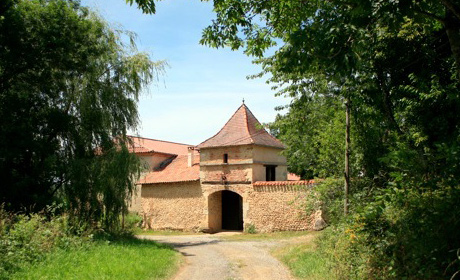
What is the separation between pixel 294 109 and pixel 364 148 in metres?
2.27

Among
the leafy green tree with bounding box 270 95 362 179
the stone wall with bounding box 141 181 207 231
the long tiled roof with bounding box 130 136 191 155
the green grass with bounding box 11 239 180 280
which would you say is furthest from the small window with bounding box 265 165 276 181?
the green grass with bounding box 11 239 180 280

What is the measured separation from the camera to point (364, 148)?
10148 millimetres

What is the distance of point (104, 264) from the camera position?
8.66 m

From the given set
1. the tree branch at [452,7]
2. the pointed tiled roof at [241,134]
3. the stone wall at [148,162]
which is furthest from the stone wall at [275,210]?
the tree branch at [452,7]

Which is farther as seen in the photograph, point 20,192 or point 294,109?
point 20,192

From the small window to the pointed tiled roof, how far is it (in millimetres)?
1245

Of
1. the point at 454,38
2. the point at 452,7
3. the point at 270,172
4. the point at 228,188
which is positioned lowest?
the point at 228,188

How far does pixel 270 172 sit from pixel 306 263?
1299 centimetres

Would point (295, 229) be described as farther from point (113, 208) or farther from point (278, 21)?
point (278, 21)

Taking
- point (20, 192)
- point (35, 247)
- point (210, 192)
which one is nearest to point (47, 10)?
point (20, 192)

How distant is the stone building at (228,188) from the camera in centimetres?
1906

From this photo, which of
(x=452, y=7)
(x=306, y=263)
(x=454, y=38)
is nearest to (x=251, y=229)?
(x=306, y=263)

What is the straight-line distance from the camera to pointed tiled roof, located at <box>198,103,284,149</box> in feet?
68.7

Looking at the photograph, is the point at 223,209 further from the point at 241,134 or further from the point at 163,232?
the point at 241,134
